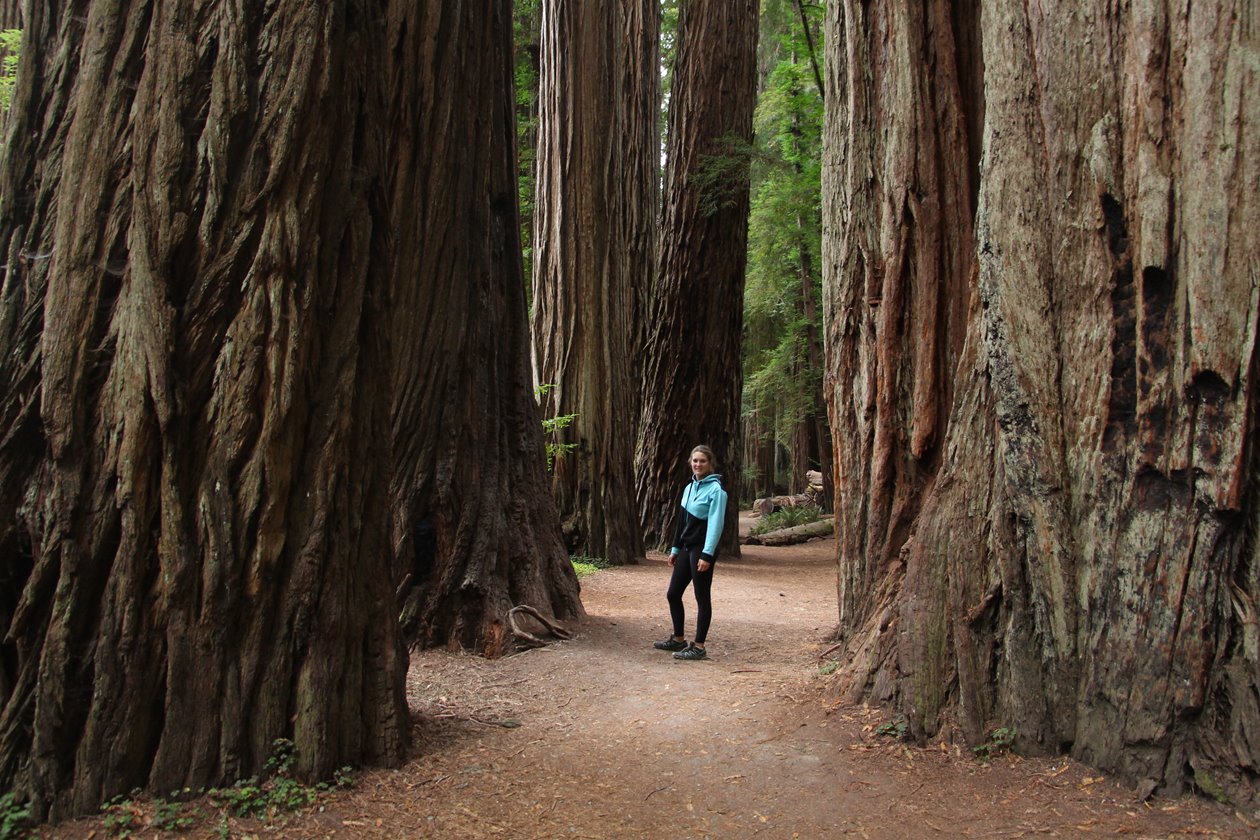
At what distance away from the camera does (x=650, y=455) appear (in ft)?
47.0

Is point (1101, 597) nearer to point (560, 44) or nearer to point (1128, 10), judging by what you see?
point (1128, 10)

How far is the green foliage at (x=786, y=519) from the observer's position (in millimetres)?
18281

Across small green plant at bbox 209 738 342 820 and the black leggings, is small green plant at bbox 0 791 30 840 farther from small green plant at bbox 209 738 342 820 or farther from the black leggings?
the black leggings

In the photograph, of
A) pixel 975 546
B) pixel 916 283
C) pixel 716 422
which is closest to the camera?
pixel 975 546

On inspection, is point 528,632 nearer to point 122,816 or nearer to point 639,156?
point 122,816

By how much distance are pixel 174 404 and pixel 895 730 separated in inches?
142

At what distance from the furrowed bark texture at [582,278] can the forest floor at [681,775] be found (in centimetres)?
569

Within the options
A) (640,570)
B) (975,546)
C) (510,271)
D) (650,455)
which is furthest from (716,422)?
(975,546)

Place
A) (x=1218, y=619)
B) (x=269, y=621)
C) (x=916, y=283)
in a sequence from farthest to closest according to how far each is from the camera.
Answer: (x=916, y=283)
(x=269, y=621)
(x=1218, y=619)

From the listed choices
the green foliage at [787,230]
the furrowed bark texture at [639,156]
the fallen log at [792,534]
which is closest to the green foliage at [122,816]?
the furrowed bark texture at [639,156]

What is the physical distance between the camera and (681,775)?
424 centimetres

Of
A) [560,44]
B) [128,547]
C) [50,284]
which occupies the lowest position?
[128,547]

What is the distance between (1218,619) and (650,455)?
1110cm

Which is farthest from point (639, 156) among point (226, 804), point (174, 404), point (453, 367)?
point (226, 804)
